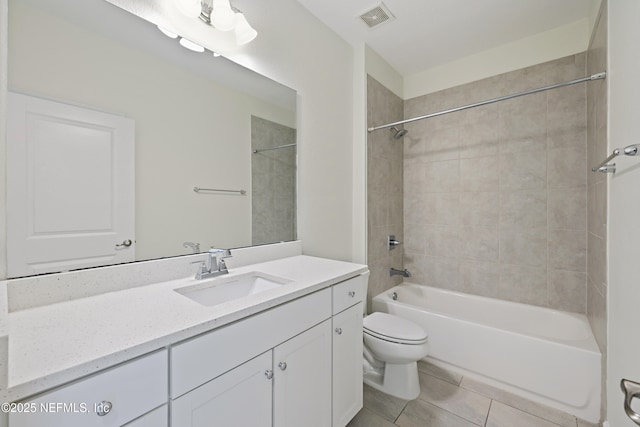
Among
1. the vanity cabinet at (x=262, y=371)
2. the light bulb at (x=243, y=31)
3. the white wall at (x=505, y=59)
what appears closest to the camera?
the vanity cabinet at (x=262, y=371)

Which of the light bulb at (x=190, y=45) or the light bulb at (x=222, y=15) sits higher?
the light bulb at (x=222, y=15)

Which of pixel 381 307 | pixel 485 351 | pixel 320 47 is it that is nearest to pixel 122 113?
pixel 320 47

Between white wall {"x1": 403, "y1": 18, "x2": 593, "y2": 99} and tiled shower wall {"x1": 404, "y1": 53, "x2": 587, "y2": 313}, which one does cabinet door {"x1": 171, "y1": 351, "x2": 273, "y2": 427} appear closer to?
tiled shower wall {"x1": 404, "y1": 53, "x2": 587, "y2": 313}

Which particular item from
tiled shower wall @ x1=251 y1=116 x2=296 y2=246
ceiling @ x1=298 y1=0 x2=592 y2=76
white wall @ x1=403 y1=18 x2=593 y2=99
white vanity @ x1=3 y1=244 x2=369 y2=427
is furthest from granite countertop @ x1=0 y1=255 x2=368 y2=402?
white wall @ x1=403 y1=18 x2=593 y2=99

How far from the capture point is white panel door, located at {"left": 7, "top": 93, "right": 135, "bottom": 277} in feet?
2.75

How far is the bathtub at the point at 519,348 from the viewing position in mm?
1515

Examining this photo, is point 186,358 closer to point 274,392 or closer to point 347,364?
point 274,392

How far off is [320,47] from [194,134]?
1224 mm

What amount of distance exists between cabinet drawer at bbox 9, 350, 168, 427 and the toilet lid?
1.38 m

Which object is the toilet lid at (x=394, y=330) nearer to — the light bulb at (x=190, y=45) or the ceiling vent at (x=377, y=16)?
the light bulb at (x=190, y=45)

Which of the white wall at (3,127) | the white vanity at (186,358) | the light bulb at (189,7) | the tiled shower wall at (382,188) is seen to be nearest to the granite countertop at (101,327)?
the white vanity at (186,358)

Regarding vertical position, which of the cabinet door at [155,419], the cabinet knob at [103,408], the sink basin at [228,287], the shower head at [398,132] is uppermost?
the shower head at [398,132]

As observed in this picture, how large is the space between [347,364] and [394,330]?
0.55 metres

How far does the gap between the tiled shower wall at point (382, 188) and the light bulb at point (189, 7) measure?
4.75 feet
